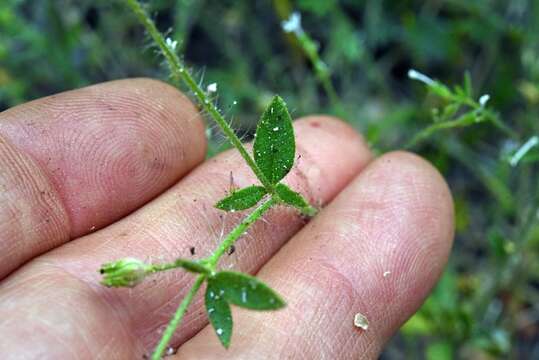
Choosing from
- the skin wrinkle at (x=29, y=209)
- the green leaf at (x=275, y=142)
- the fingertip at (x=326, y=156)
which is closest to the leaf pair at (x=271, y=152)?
the green leaf at (x=275, y=142)

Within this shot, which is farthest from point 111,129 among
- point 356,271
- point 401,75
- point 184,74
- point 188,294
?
point 401,75

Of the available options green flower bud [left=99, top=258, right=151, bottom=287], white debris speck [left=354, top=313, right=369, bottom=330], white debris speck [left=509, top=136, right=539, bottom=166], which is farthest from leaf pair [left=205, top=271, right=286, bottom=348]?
white debris speck [left=509, top=136, right=539, bottom=166]

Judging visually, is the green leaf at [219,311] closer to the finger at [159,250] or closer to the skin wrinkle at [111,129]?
the finger at [159,250]

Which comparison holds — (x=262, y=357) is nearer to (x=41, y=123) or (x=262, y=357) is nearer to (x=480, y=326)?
(x=41, y=123)

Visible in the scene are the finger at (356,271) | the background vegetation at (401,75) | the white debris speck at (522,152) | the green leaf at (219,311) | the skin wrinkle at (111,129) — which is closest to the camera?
the green leaf at (219,311)

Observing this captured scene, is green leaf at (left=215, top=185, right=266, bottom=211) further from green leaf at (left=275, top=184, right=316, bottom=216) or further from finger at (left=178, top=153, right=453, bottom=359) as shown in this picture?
finger at (left=178, top=153, right=453, bottom=359)

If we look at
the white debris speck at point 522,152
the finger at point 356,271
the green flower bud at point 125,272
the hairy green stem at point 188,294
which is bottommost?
the white debris speck at point 522,152

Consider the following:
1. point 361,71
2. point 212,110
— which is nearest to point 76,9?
point 361,71
